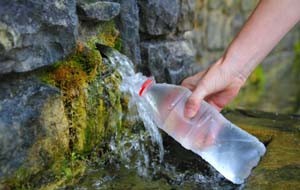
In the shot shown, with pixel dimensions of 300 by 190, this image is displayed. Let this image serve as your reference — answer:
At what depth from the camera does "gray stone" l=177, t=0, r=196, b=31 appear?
2.38 meters

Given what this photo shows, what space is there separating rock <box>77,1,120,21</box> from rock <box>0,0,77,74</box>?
0.15 metres

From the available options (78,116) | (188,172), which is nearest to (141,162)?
(188,172)

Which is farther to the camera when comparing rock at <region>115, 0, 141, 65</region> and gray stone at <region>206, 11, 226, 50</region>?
gray stone at <region>206, 11, 226, 50</region>

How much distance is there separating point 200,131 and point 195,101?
16 cm

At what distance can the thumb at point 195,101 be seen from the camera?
1.56m

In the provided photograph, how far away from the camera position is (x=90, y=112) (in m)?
1.66

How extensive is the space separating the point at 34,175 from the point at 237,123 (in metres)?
1.05

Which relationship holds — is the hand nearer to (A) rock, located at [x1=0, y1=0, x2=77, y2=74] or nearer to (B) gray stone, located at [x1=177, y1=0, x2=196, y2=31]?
(A) rock, located at [x1=0, y1=0, x2=77, y2=74]

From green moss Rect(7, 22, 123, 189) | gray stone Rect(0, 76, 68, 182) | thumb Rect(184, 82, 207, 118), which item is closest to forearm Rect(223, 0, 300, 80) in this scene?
thumb Rect(184, 82, 207, 118)

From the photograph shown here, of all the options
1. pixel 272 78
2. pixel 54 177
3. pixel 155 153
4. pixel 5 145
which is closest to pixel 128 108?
pixel 155 153

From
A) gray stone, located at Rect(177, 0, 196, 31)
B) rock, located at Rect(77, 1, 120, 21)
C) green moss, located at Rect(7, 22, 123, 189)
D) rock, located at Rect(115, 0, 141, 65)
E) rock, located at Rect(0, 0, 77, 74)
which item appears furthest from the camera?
gray stone, located at Rect(177, 0, 196, 31)

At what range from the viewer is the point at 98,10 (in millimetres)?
1776

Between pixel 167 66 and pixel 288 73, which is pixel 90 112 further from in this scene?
pixel 288 73

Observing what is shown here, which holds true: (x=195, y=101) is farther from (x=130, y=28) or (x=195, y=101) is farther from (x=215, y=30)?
(x=215, y=30)
